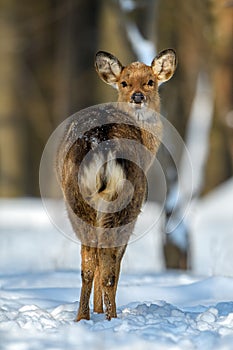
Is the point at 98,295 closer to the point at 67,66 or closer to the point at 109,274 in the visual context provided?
the point at 109,274

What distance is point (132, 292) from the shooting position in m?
7.95

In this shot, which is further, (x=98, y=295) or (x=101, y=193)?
(x=98, y=295)

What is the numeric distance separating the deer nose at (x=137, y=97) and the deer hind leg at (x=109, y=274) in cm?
153

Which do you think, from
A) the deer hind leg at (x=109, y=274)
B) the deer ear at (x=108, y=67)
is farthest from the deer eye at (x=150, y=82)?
the deer hind leg at (x=109, y=274)

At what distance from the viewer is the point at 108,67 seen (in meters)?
8.38

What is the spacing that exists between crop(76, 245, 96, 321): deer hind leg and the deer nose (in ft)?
5.39

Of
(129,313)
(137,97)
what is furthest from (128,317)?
(137,97)

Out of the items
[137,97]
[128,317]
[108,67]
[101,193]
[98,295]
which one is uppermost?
[108,67]

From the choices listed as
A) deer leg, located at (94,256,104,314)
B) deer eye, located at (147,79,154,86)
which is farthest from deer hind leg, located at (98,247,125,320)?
deer eye, located at (147,79,154,86)

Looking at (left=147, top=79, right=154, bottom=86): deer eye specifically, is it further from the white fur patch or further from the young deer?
the white fur patch

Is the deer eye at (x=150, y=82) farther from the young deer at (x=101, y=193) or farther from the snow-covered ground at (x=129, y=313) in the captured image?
the snow-covered ground at (x=129, y=313)

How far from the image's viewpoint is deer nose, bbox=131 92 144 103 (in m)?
7.81

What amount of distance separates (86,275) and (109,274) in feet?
0.54

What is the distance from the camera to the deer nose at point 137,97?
Result: 781 cm
